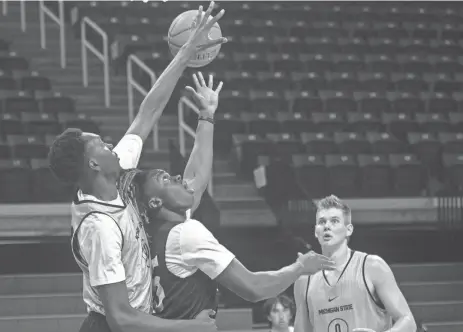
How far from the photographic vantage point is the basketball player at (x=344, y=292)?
4383 mm

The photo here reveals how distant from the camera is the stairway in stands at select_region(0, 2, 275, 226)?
10203mm

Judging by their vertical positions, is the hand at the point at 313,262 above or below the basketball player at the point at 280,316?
above

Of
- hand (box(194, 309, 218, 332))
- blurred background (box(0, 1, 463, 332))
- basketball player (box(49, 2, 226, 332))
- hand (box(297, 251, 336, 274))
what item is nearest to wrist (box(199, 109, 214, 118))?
basketball player (box(49, 2, 226, 332))

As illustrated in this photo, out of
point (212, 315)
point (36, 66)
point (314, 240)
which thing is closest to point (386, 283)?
point (212, 315)

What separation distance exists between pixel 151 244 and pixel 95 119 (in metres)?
8.23

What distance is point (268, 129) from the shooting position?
36.9 ft

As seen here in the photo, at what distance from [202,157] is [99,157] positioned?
98cm

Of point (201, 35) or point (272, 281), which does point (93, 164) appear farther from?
point (201, 35)

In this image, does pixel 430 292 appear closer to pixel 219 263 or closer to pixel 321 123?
pixel 321 123

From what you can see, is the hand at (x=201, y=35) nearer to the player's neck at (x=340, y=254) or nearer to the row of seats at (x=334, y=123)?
the player's neck at (x=340, y=254)

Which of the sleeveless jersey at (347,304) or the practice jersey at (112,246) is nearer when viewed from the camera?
the practice jersey at (112,246)

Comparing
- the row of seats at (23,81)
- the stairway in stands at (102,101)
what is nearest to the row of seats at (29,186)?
the stairway in stands at (102,101)

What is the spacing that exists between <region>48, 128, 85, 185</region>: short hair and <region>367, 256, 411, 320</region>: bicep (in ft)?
5.74

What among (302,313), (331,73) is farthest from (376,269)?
(331,73)
